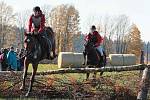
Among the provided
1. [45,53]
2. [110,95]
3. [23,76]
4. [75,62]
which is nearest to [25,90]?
[23,76]

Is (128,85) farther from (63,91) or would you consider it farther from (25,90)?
(25,90)

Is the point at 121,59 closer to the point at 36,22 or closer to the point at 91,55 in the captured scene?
the point at 91,55

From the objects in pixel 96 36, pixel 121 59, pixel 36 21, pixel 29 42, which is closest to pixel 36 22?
pixel 36 21

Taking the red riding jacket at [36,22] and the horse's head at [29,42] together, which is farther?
the red riding jacket at [36,22]

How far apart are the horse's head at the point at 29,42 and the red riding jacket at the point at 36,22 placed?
22.1 inches

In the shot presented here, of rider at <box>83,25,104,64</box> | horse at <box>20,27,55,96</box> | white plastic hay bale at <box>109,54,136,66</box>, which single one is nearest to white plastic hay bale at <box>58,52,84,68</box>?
white plastic hay bale at <box>109,54,136,66</box>

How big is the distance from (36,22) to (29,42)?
957mm

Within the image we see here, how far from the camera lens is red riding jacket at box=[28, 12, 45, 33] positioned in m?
15.7

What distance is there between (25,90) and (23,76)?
0.46 meters

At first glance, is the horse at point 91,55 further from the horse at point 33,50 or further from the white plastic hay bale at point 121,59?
the white plastic hay bale at point 121,59

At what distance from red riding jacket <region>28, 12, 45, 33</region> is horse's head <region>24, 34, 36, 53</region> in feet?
1.84

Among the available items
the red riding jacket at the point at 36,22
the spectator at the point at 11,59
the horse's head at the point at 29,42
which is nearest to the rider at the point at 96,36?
the spectator at the point at 11,59

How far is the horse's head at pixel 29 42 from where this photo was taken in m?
15.1

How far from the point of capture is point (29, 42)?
15.1m
